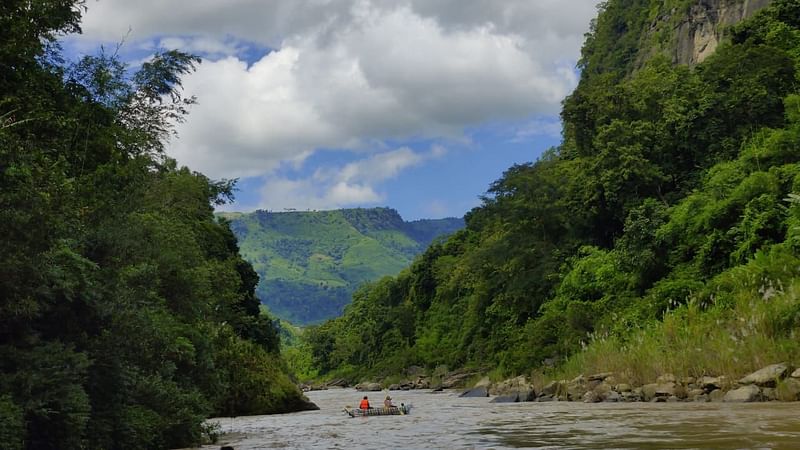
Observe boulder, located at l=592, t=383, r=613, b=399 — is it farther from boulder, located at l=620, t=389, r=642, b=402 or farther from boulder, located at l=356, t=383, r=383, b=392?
boulder, located at l=356, t=383, r=383, b=392

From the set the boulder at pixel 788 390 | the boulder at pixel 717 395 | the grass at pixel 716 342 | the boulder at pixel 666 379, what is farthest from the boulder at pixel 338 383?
the boulder at pixel 788 390

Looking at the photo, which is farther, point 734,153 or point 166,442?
point 734,153

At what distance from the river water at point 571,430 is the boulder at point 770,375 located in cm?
121

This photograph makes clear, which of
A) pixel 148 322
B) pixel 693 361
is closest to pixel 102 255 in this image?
pixel 148 322

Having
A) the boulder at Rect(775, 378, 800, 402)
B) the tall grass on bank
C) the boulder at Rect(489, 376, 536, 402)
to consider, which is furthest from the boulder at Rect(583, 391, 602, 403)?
the boulder at Rect(489, 376, 536, 402)

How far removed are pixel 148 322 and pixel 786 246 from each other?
25443 mm

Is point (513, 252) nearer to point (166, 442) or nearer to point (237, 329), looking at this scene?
point (237, 329)

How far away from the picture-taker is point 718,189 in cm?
3872

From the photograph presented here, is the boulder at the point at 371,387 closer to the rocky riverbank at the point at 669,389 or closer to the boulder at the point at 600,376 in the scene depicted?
the rocky riverbank at the point at 669,389

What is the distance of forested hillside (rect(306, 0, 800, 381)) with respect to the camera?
1088 inches

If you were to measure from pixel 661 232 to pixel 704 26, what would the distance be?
148ft

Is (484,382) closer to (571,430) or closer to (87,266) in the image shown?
(571,430)

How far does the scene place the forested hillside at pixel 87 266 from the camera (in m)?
12.3

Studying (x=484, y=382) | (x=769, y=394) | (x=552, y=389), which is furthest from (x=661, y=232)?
(x=769, y=394)
